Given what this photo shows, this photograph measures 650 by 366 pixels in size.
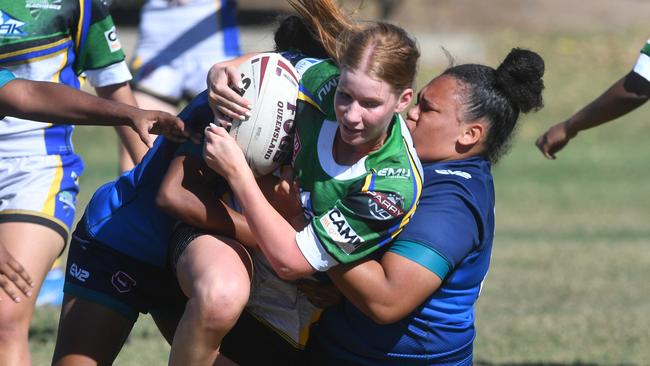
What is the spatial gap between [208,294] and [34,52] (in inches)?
62.9

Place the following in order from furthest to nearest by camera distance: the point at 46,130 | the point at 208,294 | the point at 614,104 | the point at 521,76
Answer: the point at 614,104 → the point at 46,130 → the point at 521,76 → the point at 208,294

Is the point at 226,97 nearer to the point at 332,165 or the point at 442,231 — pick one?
the point at 332,165

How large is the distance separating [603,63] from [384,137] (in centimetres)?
1916

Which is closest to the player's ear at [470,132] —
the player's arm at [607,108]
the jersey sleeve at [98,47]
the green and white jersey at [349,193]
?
the green and white jersey at [349,193]

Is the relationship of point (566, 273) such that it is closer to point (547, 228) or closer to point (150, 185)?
Answer: point (547, 228)

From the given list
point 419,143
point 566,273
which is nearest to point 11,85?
point 419,143

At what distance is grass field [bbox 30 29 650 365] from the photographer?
6027 mm

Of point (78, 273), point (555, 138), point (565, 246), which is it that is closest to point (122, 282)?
point (78, 273)

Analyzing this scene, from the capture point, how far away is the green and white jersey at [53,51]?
4.30 m

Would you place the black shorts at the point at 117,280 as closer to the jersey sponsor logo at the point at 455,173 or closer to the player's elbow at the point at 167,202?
the player's elbow at the point at 167,202

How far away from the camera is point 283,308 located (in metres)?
3.94

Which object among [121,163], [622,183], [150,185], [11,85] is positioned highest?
[11,85]

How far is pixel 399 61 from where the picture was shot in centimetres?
337

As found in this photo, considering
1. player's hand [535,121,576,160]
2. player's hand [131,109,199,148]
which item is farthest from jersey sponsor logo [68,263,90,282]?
player's hand [535,121,576,160]
